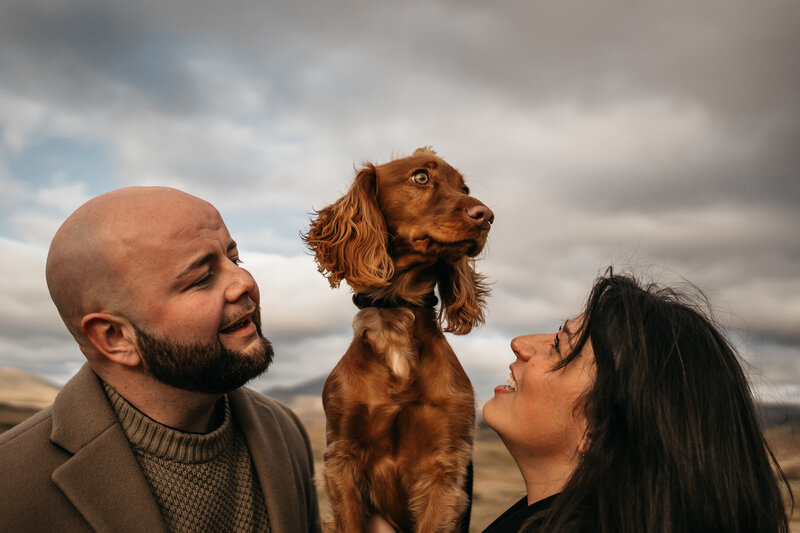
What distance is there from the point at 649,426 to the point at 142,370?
2.10 metres

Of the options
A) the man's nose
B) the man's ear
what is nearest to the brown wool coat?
the man's ear

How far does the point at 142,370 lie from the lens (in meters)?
2.82

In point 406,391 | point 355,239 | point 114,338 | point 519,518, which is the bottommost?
point 519,518

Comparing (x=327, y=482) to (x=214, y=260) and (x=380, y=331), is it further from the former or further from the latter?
(x=214, y=260)

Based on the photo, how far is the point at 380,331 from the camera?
3.26 metres

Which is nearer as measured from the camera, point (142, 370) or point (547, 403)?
point (547, 403)

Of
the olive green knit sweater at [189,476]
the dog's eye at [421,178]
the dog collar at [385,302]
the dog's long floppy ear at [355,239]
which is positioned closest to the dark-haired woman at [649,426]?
the dog collar at [385,302]

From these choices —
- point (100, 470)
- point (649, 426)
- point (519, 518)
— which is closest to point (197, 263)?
point (100, 470)

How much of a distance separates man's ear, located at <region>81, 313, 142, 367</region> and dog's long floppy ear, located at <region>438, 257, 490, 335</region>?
1.64m

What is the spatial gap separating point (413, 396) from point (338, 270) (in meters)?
0.90

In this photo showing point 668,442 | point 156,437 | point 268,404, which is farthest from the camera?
point 268,404

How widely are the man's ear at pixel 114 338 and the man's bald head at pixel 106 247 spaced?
55 millimetres

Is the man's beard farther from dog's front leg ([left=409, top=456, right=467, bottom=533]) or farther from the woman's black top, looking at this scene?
the woman's black top

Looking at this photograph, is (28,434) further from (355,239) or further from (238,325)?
(355,239)
